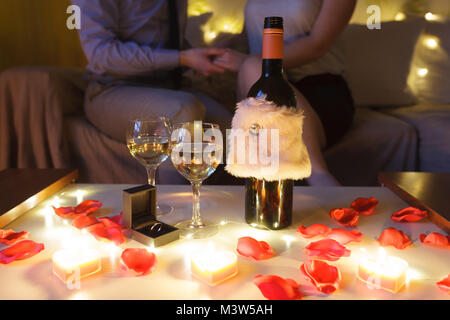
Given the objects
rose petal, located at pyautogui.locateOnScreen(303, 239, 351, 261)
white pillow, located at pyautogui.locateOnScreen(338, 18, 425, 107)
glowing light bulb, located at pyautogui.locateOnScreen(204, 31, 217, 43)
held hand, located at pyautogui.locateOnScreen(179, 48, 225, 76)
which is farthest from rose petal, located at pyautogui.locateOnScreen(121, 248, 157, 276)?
white pillow, located at pyautogui.locateOnScreen(338, 18, 425, 107)

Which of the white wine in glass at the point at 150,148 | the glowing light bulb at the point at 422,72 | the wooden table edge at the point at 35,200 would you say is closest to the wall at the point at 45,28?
the glowing light bulb at the point at 422,72

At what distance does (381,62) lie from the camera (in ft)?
6.69

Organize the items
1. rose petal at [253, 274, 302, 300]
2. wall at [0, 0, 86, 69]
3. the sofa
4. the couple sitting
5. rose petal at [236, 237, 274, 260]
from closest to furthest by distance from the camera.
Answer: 1. rose petal at [253, 274, 302, 300]
2. rose petal at [236, 237, 274, 260]
3. the couple sitting
4. the sofa
5. wall at [0, 0, 86, 69]

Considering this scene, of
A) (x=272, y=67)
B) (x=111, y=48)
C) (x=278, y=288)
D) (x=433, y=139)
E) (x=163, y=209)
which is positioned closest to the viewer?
(x=278, y=288)

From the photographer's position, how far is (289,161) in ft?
2.04

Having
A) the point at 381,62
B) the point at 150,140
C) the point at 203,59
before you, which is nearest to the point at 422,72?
the point at 381,62

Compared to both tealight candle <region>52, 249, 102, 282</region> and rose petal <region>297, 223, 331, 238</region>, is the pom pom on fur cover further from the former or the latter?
tealight candle <region>52, 249, 102, 282</region>

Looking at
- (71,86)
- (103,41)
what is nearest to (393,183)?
→ (103,41)

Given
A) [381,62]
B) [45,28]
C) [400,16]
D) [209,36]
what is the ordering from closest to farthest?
[209,36] < [381,62] < [400,16] < [45,28]

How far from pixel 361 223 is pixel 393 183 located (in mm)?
208

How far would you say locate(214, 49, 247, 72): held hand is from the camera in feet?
4.77

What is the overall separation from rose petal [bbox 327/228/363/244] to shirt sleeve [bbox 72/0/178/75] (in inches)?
41.7

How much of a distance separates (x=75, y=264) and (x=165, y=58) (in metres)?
→ 1.12

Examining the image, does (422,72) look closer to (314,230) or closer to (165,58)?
(165,58)
